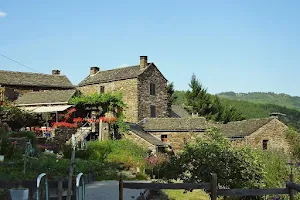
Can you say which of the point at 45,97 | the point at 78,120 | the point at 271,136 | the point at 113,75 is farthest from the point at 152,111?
the point at 271,136

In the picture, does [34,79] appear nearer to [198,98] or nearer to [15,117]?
[15,117]

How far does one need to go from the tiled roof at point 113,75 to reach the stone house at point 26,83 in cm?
410

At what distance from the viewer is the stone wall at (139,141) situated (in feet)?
114

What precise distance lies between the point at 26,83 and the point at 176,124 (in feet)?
67.5

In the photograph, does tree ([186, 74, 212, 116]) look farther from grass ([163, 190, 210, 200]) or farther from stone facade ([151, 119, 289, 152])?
grass ([163, 190, 210, 200])

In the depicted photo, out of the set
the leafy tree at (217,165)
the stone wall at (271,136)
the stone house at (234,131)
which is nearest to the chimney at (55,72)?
the stone house at (234,131)

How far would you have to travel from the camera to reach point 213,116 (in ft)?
213

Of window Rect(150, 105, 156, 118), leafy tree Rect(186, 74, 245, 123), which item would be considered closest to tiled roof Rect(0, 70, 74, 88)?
window Rect(150, 105, 156, 118)

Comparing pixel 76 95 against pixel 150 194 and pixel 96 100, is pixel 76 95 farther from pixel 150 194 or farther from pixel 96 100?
pixel 150 194

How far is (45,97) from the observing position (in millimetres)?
42281

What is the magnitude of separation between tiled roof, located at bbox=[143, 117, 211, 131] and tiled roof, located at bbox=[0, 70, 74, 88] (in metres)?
16.1

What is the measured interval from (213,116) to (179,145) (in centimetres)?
2612

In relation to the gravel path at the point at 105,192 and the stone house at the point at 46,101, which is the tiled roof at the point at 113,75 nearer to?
the stone house at the point at 46,101

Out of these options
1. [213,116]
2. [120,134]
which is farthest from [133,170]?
[213,116]
